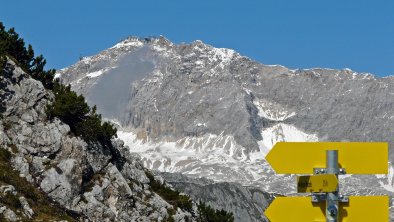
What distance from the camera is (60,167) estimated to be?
79.4 m

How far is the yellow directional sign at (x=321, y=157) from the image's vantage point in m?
13.1

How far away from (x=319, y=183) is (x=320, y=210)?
641 millimetres

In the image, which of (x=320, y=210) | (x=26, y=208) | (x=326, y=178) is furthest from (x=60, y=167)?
(x=326, y=178)

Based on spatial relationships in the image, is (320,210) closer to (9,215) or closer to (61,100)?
(9,215)

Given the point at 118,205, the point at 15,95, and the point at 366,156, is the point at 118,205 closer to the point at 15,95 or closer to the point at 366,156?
the point at 15,95

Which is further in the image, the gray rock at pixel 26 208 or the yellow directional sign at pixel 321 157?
the gray rock at pixel 26 208

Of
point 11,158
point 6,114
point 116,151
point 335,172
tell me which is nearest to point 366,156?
point 335,172

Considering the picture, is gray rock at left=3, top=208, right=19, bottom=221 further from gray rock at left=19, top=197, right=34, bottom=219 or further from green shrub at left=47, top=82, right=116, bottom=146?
green shrub at left=47, top=82, right=116, bottom=146

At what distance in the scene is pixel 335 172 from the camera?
12.8 metres

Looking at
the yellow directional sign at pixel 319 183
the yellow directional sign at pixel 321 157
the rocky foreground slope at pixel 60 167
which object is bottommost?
the yellow directional sign at pixel 319 183

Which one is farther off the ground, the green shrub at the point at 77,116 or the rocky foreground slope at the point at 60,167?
the green shrub at the point at 77,116

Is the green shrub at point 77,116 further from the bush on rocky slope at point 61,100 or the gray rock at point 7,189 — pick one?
the gray rock at point 7,189

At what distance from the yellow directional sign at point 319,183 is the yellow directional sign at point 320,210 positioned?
0.85ft

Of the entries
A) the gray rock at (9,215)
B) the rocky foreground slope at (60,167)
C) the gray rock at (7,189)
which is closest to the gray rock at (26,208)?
the gray rock at (7,189)
